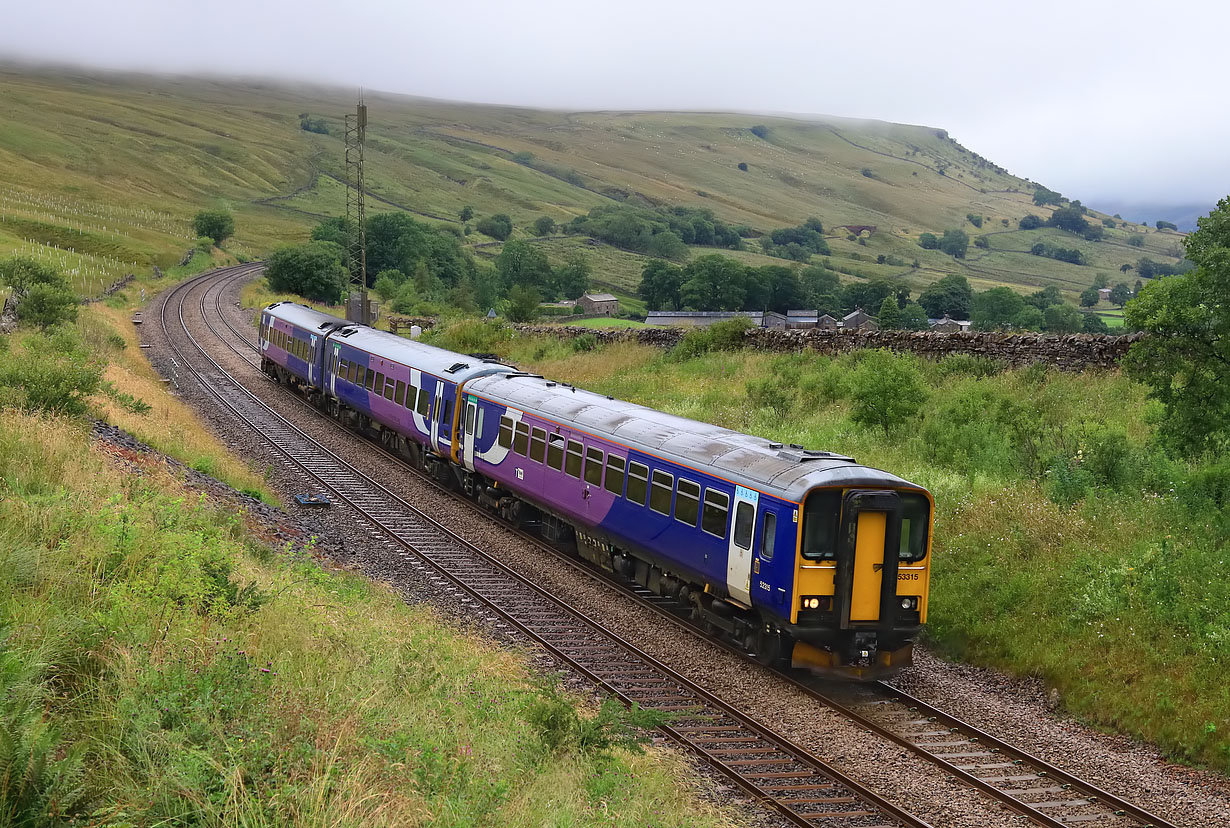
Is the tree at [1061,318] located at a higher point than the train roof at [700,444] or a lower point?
lower

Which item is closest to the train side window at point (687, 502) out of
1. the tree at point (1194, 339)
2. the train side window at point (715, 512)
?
the train side window at point (715, 512)

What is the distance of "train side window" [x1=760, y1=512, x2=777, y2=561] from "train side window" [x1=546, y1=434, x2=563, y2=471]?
6513 mm

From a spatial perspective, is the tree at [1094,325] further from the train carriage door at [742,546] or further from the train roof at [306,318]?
the train carriage door at [742,546]

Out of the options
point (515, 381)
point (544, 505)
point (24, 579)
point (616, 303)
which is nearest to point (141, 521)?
A: point (24, 579)

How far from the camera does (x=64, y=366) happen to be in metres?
21.0

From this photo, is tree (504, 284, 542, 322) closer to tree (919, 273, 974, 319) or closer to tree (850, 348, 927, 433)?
tree (850, 348, 927, 433)

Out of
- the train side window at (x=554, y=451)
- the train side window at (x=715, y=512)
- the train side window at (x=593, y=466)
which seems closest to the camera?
the train side window at (x=715, y=512)

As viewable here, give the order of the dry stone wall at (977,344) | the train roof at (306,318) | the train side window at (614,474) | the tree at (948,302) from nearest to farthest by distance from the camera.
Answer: the train side window at (614,474) → the dry stone wall at (977,344) → the train roof at (306,318) → the tree at (948,302)

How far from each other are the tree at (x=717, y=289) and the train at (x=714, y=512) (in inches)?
3086

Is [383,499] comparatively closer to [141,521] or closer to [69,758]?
[141,521]

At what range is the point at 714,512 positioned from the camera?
1530 centimetres

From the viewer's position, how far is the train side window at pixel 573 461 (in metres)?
19.3

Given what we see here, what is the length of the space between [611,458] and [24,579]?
1028 cm

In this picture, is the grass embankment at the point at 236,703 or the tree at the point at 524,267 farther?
the tree at the point at 524,267
